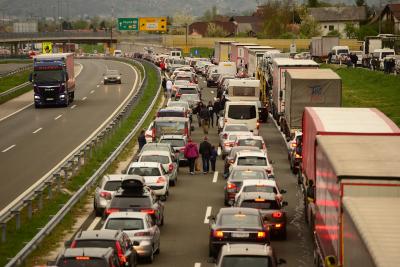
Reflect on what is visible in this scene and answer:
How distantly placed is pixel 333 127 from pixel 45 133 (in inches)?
1186

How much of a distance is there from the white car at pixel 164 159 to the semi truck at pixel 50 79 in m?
→ 30.2

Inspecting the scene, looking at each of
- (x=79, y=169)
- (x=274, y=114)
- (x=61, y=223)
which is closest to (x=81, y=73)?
(x=274, y=114)

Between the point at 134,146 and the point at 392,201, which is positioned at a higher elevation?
the point at 392,201

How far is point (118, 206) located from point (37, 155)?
18125 millimetres

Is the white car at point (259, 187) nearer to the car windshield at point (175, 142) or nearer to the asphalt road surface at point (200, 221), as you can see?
the asphalt road surface at point (200, 221)

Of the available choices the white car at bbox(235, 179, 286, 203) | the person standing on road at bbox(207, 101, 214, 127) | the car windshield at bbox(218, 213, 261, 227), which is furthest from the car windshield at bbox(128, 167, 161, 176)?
the person standing on road at bbox(207, 101, 214, 127)

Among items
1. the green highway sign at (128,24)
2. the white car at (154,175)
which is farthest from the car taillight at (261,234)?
the green highway sign at (128,24)

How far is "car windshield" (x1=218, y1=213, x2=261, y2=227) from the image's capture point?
25.2m

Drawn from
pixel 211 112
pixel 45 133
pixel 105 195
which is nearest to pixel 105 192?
pixel 105 195

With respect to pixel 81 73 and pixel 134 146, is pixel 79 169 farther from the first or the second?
pixel 81 73

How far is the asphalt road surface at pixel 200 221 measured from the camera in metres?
26.5

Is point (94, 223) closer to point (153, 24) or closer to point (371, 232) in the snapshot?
point (371, 232)

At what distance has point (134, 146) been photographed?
49344 mm

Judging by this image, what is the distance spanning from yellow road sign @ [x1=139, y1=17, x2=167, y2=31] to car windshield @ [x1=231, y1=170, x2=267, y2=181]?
505 ft
